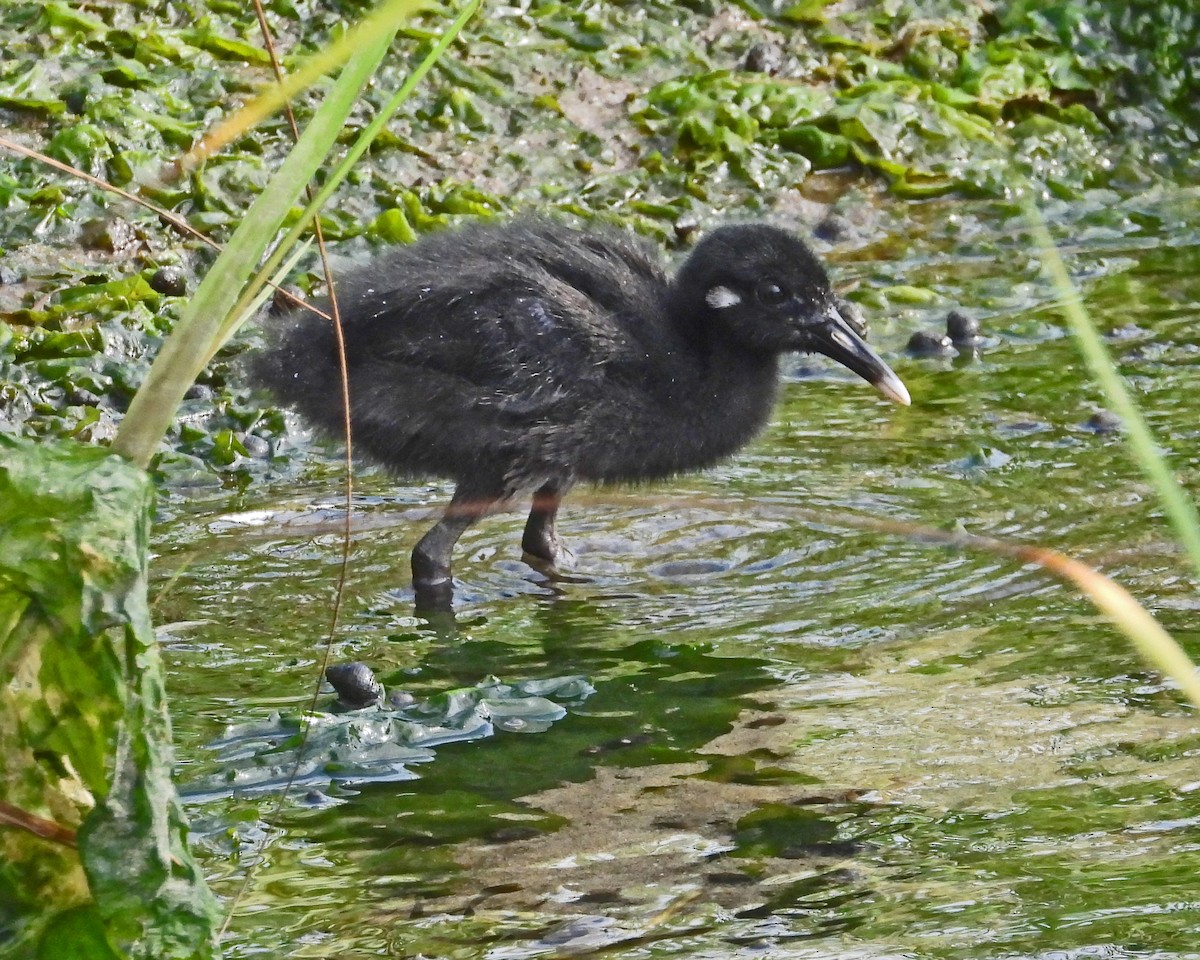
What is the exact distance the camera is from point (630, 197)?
28.9 ft

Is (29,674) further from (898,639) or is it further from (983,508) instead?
(983,508)

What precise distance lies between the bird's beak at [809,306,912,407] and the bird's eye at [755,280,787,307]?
15 centimetres

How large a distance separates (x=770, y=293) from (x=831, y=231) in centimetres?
319

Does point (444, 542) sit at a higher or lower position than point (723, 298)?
lower

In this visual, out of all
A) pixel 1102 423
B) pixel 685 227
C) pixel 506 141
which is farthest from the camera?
pixel 506 141

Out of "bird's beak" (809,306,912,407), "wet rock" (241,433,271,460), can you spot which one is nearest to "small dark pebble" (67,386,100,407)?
"wet rock" (241,433,271,460)

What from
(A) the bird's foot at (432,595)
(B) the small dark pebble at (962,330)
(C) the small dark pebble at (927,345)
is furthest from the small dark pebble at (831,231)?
(A) the bird's foot at (432,595)

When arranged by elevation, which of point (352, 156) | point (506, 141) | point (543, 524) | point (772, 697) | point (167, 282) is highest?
point (506, 141)

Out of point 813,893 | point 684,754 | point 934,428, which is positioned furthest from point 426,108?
point 813,893

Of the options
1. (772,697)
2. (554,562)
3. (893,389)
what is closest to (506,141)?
(893,389)

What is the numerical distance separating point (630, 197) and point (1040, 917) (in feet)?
19.8

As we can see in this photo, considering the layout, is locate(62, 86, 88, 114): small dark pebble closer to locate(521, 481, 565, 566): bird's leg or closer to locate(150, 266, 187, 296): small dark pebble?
locate(150, 266, 187, 296): small dark pebble

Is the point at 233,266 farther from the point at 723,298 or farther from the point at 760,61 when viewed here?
the point at 760,61

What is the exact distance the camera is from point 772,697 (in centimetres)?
451
